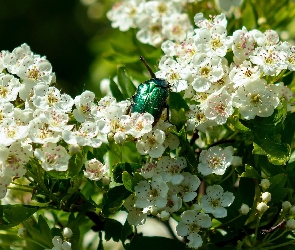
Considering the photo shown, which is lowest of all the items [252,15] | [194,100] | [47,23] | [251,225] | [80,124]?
[47,23]

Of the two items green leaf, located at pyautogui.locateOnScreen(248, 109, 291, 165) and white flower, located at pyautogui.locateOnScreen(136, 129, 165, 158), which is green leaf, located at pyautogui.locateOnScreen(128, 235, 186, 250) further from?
green leaf, located at pyautogui.locateOnScreen(248, 109, 291, 165)

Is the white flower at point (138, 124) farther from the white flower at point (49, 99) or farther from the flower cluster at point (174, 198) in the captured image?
the white flower at point (49, 99)

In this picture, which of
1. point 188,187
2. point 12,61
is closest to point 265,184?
point 188,187

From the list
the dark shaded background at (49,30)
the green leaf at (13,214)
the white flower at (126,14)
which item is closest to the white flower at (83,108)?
the green leaf at (13,214)

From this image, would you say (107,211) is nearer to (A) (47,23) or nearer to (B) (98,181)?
(B) (98,181)

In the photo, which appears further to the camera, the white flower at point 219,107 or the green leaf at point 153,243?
the green leaf at point 153,243

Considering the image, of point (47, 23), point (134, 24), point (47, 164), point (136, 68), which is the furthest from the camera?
point (47, 23)

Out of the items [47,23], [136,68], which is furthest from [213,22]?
[47,23]
